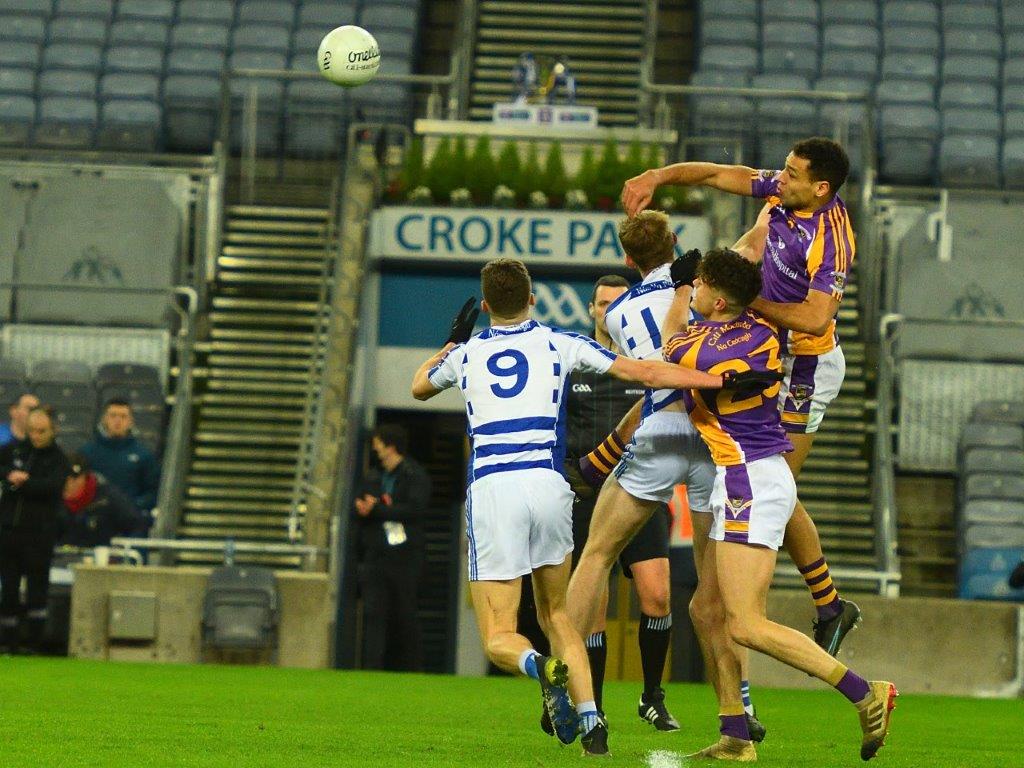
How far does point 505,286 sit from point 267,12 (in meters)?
16.8

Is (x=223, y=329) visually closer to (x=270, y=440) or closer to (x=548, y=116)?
(x=270, y=440)

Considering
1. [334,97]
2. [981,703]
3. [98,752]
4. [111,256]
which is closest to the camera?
[98,752]

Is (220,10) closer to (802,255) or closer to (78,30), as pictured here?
(78,30)

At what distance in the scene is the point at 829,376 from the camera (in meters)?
8.57

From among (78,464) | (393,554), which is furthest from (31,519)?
(393,554)

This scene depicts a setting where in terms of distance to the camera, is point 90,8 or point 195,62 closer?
point 195,62

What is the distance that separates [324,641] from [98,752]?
805 cm

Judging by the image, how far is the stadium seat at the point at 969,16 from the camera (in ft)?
79.0

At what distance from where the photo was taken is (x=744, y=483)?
771 cm

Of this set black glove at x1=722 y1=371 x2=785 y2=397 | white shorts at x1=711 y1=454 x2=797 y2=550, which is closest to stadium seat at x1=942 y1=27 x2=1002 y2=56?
black glove at x1=722 y1=371 x2=785 y2=397

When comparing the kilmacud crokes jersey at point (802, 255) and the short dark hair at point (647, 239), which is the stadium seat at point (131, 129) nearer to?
the short dark hair at point (647, 239)

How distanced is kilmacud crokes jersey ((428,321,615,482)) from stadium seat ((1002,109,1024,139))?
15.5 meters

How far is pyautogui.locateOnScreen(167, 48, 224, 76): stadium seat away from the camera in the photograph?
75.8ft

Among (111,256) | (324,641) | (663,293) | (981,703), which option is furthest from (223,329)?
(663,293)
